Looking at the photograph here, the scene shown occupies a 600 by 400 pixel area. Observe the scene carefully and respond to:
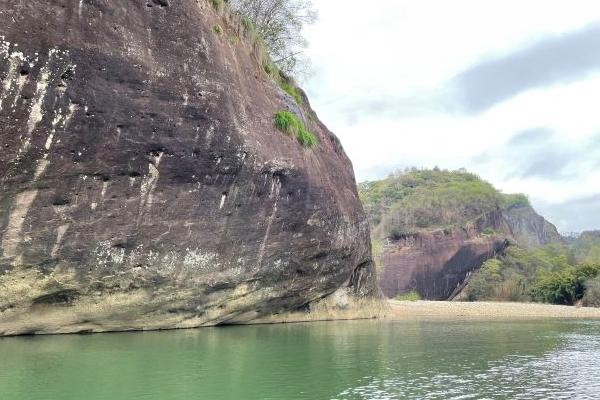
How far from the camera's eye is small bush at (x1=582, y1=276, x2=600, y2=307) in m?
47.5

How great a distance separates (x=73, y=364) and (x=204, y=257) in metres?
7.11

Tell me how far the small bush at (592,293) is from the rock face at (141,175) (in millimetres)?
34000

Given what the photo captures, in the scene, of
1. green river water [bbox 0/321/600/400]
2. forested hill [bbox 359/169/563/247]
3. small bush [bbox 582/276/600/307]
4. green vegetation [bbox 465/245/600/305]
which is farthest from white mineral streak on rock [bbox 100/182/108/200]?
forested hill [bbox 359/169/563/247]

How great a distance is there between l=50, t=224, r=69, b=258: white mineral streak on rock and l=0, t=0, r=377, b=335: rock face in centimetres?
3

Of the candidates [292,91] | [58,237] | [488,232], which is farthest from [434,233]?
[58,237]

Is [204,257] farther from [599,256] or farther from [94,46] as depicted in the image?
[599,256]

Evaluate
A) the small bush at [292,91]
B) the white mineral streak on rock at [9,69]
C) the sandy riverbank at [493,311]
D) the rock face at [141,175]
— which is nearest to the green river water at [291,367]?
the rock face at [141,175]

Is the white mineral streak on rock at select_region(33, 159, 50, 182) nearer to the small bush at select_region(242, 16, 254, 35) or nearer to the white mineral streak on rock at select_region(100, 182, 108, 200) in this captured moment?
the white mineral streak on rock at select_region(100, 182, 108, 200)

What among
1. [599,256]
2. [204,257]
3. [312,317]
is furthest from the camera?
[599,256]

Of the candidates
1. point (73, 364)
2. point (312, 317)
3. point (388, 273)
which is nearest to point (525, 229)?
point (388, 273)

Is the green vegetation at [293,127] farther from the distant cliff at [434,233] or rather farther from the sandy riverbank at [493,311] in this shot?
the distant cliff at [434,233]

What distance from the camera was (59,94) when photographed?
48.1ft

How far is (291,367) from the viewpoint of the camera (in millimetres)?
12406

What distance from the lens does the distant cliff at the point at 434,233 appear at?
216ft
